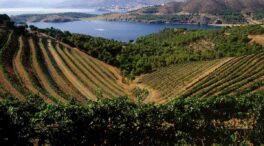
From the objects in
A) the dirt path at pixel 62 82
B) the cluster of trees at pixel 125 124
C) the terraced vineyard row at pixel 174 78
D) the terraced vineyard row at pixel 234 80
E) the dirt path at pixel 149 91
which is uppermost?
the cluster of trees at pixel 125 124

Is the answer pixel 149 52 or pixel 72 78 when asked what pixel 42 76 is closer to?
pixel 72 78

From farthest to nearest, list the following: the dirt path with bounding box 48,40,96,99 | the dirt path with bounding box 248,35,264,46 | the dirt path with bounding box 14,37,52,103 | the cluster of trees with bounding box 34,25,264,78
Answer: the dirt path with bounding box 248,35,264,46 < the cluster of trees with bounding box 34,25,264,78 < the dirt path with bounding box 48,40,96,99 < the dirt path with bounding box 14,37,52,103

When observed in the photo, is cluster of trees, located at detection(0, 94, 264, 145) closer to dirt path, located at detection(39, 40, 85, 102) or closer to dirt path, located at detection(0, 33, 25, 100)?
dirt path, located at detection(0, 33, 25, 100)

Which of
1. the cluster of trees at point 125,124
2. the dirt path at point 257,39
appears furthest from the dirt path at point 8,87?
the dirt path at point 257,39

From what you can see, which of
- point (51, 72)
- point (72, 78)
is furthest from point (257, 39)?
point (51, 72)

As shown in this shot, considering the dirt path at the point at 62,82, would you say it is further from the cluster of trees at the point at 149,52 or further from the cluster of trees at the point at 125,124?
the cluster of trees at the point at 125,124

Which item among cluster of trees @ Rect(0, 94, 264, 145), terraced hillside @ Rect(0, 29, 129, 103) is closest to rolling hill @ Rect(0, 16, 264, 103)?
terraced hillside @ Rect(0, 29, 129, 103)
